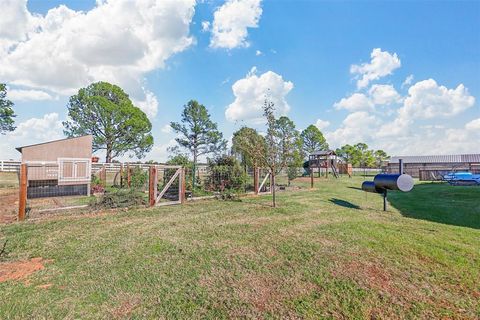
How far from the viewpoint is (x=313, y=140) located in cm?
5441

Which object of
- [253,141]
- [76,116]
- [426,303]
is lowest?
[426,303]

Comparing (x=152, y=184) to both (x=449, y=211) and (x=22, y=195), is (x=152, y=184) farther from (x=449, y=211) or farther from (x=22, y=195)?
(x=449, y=211)

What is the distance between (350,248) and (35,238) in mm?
6479

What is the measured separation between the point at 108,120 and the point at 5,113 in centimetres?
959

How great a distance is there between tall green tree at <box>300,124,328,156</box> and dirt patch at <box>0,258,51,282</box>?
53.0 m

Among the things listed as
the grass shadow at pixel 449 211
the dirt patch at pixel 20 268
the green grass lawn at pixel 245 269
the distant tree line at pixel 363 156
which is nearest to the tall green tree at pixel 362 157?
the distant tree line at pixel 363 156

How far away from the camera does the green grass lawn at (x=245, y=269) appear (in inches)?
109

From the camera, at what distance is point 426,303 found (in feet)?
9.37

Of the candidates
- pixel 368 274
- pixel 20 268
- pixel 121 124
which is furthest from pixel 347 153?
pixel 20 268

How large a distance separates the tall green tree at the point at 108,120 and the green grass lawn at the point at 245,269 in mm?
25695

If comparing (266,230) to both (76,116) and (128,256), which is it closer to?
(128,256)

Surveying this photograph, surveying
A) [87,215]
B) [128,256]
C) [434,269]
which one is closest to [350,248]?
[434,269]

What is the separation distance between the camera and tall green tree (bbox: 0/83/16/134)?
82.6 ft

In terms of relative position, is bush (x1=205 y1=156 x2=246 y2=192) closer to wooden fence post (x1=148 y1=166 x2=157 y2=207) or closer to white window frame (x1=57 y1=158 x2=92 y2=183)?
wooden fence post (x1=148 y1=166 x2=157 y2=207)
